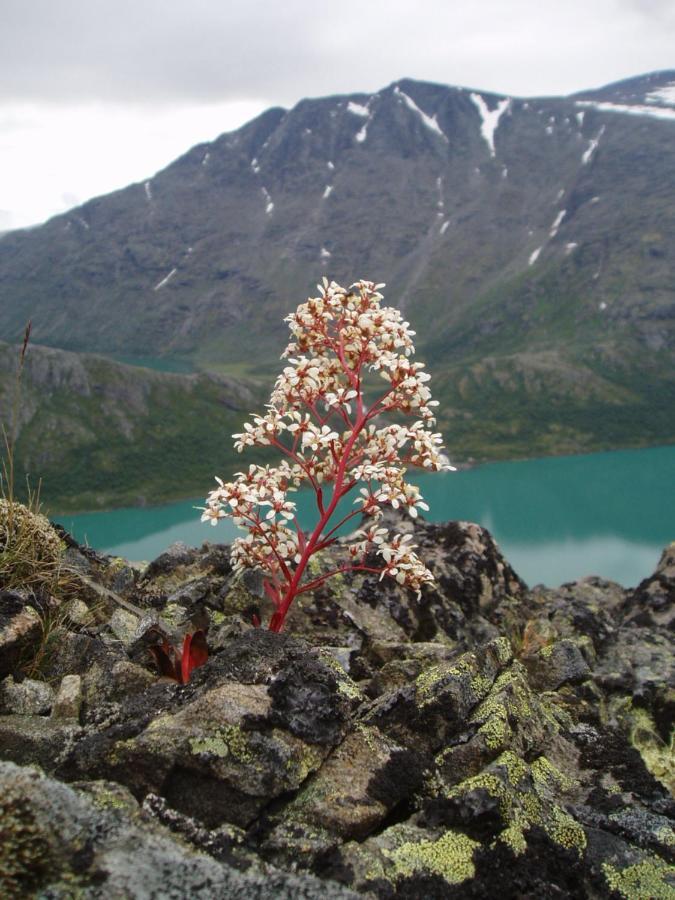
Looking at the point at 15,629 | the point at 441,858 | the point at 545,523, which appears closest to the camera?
the point at 441,858

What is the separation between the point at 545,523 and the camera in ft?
473

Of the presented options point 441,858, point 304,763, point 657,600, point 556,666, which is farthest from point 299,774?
point 657,600

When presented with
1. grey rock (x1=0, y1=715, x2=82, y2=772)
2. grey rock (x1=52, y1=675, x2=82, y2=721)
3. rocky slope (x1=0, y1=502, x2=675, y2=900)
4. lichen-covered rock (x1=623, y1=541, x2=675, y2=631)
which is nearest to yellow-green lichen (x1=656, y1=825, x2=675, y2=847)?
rocky slope (x1=0, y1=502, x2=675, y2=900)

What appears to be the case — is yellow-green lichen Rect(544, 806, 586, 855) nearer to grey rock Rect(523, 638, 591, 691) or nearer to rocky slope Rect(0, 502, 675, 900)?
rocky slope Rect(0, 502, 675, 900)

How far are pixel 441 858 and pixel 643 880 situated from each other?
1.49 m

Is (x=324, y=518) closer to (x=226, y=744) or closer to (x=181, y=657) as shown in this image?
(x=181, y=657)

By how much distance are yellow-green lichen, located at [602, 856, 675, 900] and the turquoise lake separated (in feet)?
305

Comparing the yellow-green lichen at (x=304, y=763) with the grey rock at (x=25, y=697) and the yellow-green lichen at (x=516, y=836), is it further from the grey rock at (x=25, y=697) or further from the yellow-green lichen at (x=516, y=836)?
the grey rock at (x=25, y=697)

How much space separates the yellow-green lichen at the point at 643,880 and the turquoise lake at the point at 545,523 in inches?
3659

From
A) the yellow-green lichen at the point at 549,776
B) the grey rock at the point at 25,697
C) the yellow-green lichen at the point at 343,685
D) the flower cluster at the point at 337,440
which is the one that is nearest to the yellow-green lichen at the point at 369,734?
the yellow-green lichen at the point at 343,685

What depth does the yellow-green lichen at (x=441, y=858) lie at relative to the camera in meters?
4.54

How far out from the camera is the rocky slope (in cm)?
394

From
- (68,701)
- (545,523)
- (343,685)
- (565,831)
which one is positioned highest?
(68,701)

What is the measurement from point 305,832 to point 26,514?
176 inches
